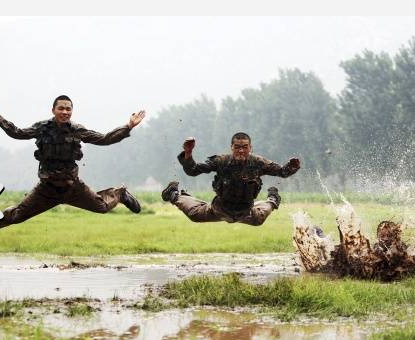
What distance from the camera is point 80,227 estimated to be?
1106 inches

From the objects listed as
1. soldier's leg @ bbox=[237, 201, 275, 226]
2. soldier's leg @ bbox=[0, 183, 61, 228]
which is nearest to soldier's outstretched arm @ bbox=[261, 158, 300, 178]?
soldier's leg @ bbox=[237, 201, 275, 226]

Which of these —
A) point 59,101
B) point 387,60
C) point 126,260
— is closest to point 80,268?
point 126,260

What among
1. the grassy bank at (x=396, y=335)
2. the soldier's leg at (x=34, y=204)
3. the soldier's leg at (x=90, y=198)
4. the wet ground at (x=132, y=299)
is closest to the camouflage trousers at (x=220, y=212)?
the soldier's leg at (x=90, y=198)

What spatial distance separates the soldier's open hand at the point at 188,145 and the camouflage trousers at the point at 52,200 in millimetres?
1769

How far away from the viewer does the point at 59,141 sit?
39.7ft

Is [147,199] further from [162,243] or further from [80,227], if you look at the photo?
[162,243]

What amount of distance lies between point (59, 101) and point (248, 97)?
75054 millimetres

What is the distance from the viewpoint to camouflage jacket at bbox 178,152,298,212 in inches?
516

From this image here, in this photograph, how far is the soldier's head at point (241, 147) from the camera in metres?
13.0

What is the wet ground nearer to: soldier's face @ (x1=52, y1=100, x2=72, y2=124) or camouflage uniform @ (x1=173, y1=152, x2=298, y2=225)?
camouflage uniform @ (x1=173, y1=152, x2=298, y2=225)

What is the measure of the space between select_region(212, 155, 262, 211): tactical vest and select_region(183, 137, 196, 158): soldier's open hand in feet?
3.06

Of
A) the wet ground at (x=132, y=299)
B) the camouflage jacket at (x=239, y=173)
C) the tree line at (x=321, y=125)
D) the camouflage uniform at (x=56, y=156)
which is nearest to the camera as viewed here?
the wet ground at (x=132, y=299)

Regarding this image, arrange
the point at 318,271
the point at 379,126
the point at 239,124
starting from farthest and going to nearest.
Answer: the point at 239,124
the point at 379,126
the point at 318,271

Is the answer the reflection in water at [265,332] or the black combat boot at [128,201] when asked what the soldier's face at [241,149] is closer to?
the black combat boot at [128,201]
